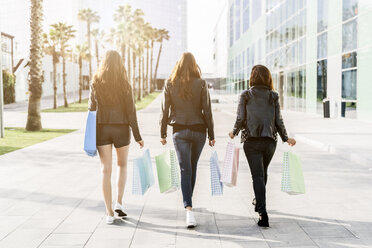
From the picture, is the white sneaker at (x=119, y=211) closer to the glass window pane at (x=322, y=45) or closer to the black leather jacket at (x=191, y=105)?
the black leather jacket at (x=191, y=105)

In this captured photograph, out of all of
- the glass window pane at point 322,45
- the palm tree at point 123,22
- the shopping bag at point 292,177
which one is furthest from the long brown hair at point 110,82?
the palm tree at point 123,22

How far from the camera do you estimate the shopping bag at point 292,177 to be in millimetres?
5129

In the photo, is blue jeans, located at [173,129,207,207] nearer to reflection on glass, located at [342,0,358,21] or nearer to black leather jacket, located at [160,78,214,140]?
black leather jacket, located at [160,78,214,140]

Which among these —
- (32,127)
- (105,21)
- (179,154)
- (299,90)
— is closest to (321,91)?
(299,90)

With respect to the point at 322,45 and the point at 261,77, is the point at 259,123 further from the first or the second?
the point at 322,45

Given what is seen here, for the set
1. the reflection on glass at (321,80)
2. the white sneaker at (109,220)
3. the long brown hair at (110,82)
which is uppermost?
the reflection on glass at (321,80)

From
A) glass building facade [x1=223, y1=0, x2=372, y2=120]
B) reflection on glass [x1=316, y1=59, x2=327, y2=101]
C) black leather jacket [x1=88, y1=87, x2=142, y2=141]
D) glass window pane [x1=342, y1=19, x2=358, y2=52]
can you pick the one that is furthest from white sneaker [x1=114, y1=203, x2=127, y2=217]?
reflection on glass [x1=316, y1=59, x2=327, y2=101]

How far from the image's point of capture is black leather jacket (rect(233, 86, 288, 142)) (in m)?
4.96

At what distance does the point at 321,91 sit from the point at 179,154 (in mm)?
22026

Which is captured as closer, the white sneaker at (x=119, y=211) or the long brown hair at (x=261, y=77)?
the long brown hair at (x=261, y=77)

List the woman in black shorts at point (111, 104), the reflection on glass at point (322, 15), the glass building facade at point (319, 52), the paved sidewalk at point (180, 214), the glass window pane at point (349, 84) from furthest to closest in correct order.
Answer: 1. the reflection on glass at point (322, 15)
2. the glass window pane at point (349, 84)
3. the glass building facade at point (319, 52)
4. the woman in black shorts at point (111, 104)
5. the paved sidewalk at point (180, 214)

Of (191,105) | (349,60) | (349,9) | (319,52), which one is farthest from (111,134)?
(319,52)

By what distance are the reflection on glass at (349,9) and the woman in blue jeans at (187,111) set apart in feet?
60.4

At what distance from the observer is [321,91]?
25672 mm
